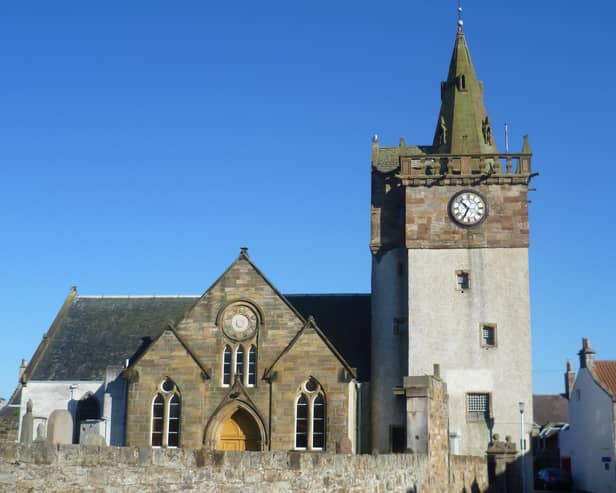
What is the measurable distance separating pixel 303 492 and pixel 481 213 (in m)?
23.9

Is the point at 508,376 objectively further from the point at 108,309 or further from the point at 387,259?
the point at 108,309

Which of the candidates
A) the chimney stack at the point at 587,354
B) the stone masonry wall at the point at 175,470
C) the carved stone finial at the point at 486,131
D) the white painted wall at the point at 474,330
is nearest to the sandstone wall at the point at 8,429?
the stone masonry wall at the point at 175,470

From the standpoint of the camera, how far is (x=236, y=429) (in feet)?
123

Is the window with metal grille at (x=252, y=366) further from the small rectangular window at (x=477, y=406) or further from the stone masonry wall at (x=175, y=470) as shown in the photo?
the stone masonry wall at (x=175, y=470)

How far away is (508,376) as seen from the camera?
37.8 m

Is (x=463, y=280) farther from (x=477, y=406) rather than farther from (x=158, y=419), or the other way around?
(x=158, y=419)

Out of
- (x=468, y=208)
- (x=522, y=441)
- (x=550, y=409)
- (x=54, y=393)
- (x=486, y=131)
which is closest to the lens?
(x=522, y=441)

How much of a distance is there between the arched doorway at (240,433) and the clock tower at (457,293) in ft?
17.7

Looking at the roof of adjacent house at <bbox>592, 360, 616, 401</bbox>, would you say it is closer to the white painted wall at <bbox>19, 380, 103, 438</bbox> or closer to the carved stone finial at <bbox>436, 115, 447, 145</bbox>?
the carved stone finial at <bbox>436, 115, 447, 145</bbox>

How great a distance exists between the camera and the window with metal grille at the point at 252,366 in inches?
1476

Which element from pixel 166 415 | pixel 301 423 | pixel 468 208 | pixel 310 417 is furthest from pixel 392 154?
pixel 166 415

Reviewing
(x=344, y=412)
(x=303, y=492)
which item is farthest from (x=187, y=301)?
(x=303, y=492)

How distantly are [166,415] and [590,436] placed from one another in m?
24.9

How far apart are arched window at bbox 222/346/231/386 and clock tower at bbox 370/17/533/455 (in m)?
6.55
